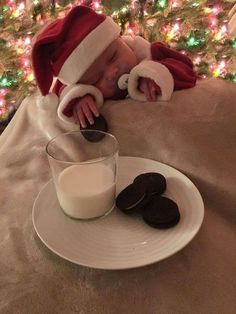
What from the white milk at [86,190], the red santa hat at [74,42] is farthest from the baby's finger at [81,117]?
the white milk at [86,190]

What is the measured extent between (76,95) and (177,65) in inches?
12.8

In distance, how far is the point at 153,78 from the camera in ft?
3.31

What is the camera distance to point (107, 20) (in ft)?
3.45

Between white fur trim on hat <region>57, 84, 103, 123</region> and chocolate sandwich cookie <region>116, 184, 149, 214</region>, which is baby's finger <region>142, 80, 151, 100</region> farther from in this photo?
chocolate sandwich cookie <region>116, 184, 149, 214</region>

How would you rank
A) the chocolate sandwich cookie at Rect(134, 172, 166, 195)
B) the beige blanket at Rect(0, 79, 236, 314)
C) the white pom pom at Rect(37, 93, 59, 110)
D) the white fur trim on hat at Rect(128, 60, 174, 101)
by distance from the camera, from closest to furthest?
the beige blanket at Rect(0, 79, 236, 314) < the chocolate sandwich cookie at Rect(134, 172, 166, 195) < the white fur trim on hat at Rect(128, 60, 174, 101) < the white pom pom at Rect(37, 93, 59, 110)

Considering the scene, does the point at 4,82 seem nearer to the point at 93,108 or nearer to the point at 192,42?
→ the point at 93,108

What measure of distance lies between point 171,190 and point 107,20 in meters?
0.55

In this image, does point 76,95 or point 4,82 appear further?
point 4,82

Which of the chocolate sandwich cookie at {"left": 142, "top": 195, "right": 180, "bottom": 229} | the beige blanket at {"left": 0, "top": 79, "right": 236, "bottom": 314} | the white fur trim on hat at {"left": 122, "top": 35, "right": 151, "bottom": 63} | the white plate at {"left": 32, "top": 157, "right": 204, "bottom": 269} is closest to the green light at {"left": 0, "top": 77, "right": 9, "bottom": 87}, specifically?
the beige blanket at {"left": 0, "top": 79, "right": 236, "bottom": 314}

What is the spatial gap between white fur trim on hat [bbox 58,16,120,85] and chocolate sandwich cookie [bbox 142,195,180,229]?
1.64 ft

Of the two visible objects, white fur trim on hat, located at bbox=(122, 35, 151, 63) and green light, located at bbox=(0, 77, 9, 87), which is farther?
green light, located at bbox=(0, 77, 9, 87)

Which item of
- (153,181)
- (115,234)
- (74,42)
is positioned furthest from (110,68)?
(115,234)

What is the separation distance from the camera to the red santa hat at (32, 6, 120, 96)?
1.02 m

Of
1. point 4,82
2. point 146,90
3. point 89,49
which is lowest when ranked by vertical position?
point 4,82
